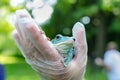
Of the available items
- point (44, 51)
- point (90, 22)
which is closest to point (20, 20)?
point (44, 51)

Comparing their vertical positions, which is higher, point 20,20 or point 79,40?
point 20,20

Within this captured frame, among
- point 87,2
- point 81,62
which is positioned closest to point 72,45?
point 81,62

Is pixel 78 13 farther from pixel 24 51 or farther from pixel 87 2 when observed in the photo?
pixel 24 51

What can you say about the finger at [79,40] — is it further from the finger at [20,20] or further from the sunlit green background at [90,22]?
the sunlit green background at [90,22]

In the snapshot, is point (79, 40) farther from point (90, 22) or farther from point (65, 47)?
point (90, 22)

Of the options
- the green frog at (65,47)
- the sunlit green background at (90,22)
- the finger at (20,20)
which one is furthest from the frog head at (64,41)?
the sunlit green background at (90,22)

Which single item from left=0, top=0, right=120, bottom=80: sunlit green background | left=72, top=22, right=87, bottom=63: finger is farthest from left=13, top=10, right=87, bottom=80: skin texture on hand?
left=0, top=0, right=120, bottom=80: sunlit green background

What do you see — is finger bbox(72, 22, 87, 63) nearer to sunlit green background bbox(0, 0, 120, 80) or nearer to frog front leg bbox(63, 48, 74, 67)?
frog front leg bbox(63, 48, 74, 67)
